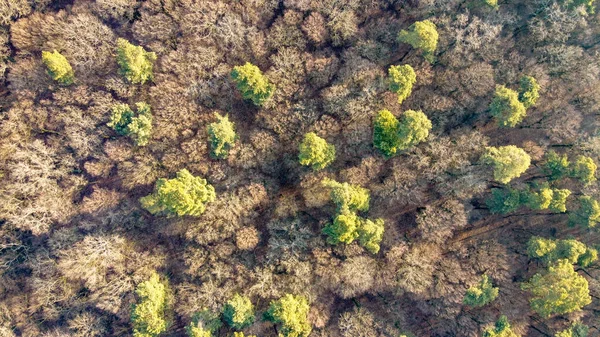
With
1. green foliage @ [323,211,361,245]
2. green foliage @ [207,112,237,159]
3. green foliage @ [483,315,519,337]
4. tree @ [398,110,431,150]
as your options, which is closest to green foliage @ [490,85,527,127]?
tree @ [398,110,431,150]

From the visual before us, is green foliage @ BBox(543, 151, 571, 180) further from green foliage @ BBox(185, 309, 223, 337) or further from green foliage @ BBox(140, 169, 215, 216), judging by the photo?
green foliage @ BBox(185, 309, 223, 337)

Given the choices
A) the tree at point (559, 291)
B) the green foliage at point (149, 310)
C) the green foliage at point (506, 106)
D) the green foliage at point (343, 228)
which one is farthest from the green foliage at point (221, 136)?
the tree at point (559, 291)

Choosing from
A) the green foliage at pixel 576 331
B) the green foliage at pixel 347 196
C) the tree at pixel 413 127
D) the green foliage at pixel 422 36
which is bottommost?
the green foliage at pixel 576 331

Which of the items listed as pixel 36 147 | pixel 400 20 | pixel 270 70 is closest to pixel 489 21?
pixel 400 20

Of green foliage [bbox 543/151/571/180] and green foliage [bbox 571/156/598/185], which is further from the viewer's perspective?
green foliage [bbox 543/151/571/180]

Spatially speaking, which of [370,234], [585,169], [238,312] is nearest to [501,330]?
[370,234]

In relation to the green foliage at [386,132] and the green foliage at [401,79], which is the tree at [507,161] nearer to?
the green foliage at [386,132]

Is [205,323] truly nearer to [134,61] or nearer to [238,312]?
[238,312]
